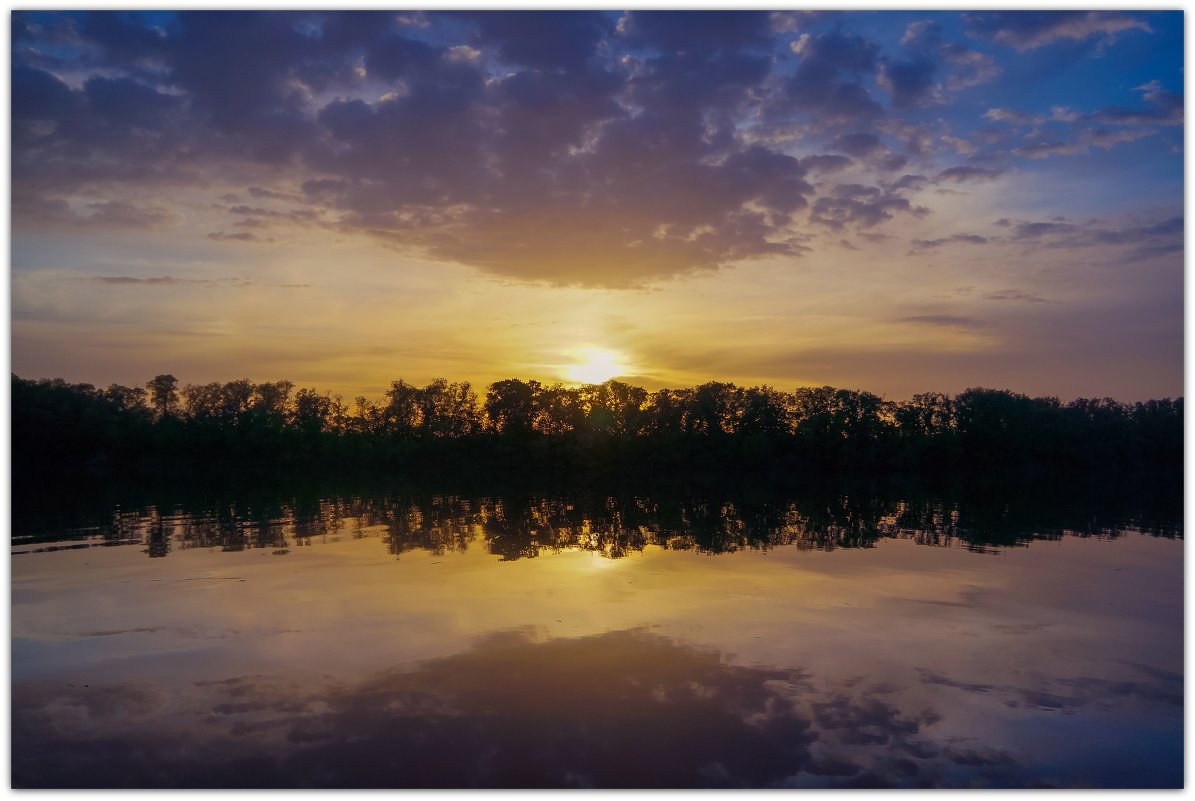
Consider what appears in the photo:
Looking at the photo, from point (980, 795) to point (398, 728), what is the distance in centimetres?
558

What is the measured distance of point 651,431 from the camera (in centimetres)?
9875

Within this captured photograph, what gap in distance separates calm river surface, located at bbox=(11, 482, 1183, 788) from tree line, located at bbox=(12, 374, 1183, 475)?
74380mm

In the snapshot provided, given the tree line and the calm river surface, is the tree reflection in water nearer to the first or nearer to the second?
the calm river surface

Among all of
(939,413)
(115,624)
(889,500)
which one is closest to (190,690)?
(115,624)

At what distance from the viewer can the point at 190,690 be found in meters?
9.86

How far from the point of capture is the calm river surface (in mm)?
7930

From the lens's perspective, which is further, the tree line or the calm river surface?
the tree line

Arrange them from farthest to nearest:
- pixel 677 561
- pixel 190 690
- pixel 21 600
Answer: pixel 677 561 < pixel 21 600 < pixel 190 690

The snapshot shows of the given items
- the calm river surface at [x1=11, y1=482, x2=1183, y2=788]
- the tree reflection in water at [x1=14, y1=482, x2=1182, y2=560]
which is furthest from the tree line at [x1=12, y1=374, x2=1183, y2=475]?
the calm river surface at [x1=11, y1=482, x2=1183, y2=788]

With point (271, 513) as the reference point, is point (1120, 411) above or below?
above

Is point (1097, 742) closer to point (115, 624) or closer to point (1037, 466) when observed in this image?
point (115, 624)

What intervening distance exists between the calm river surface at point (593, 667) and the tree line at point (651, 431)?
244ft

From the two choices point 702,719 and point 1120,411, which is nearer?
point 702,719

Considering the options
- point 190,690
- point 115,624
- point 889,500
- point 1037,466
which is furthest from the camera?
point 1037,466
